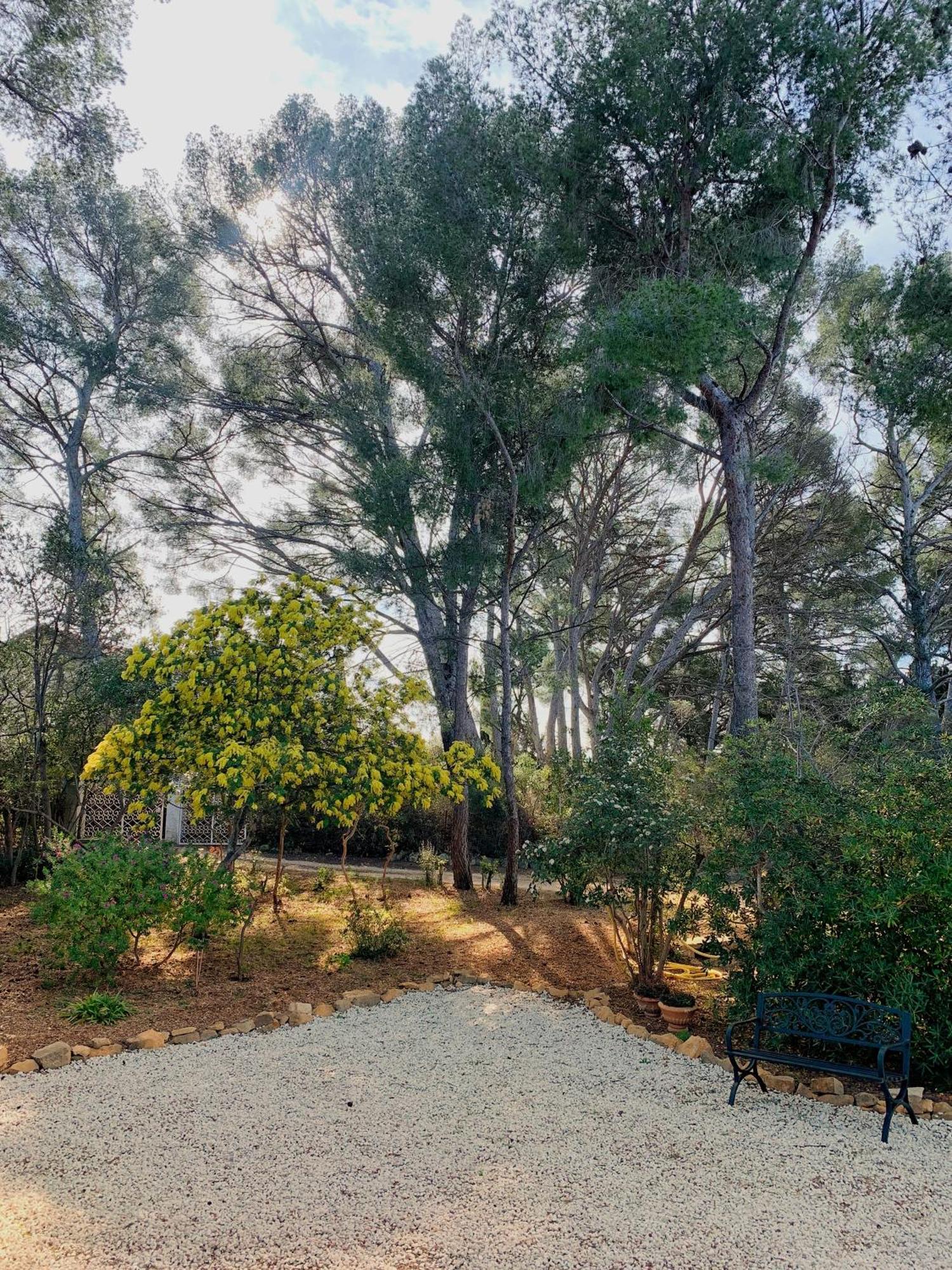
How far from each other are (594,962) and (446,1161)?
3445 millimetres

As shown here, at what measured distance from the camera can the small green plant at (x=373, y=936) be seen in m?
5.87

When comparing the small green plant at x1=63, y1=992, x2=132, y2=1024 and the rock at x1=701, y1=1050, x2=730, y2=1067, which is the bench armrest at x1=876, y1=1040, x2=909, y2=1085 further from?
the small green plant at x1=63, y1=992, x2=132, y2=1024

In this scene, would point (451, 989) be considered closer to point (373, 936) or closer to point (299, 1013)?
point (373, 936)

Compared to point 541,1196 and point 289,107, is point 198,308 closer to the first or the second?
point 289,107

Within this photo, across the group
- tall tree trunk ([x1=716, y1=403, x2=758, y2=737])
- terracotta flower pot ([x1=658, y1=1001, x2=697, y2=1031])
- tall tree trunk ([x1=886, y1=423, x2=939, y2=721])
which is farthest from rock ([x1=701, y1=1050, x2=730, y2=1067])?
tall tree trunk ([x1=886, y1=423, x2=939, y2=721])

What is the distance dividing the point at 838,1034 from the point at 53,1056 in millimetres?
3712

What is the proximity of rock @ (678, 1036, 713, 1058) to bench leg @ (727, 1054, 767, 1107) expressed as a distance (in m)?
0.32

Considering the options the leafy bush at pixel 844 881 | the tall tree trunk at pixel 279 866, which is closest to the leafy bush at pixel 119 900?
the tall tree trunk at pixel 279 866

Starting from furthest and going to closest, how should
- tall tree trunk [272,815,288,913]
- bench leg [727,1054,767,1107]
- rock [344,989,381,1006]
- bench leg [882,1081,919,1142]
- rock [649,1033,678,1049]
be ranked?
1. tall tree trunk [272,815,288,913]
2. rock [344,989,381,1006]
3. rock [649,1033,678,1049]
4. bench leg [727,1054,767,1107]
5. bench leg [882,1081,919,1142]

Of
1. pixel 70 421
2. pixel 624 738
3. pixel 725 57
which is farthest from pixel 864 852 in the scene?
pixel 70 421

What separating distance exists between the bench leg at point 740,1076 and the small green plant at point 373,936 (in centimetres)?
294

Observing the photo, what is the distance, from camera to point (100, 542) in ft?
37.8

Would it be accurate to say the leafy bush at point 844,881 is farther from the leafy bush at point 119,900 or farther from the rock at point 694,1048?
the leafy bush at point 119,900

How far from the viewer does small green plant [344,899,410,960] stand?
5867 millimetres
